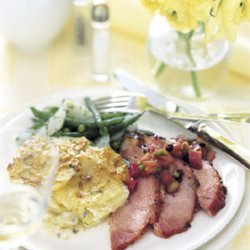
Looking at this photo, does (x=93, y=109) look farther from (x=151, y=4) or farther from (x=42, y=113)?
(x=151, y=4)

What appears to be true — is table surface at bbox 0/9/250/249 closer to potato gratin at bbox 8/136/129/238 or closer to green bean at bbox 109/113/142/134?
green bean at bbox 109/113/142/134

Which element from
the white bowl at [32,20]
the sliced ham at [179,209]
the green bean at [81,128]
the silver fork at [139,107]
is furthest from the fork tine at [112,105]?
the white bowl at [32,20]

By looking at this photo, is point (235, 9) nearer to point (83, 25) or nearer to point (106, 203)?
point (106, 203)

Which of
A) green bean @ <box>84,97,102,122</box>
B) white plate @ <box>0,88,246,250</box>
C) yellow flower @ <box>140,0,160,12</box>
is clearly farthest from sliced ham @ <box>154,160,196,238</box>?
yellow flower @ <box>140,0,160,12</box>

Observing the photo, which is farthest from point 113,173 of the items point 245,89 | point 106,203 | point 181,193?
point 245,89

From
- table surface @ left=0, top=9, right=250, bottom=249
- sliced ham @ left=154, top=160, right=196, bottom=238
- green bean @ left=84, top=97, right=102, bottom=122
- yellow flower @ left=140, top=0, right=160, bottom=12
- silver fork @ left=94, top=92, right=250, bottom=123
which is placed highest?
yellow flower @ left=140, top=0, right=160, bottom=12
